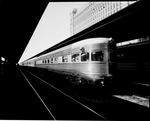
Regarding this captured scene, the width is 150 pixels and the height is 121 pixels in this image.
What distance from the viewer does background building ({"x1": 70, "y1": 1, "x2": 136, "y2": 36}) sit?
8586cm

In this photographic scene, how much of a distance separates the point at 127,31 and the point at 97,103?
752 centimetres

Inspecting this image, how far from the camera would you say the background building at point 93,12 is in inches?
3380

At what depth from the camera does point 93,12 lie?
95.1 metres

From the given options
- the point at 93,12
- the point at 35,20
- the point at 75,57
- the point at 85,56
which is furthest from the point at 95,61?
the point at 93,12

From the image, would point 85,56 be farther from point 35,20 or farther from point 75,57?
point 35,20

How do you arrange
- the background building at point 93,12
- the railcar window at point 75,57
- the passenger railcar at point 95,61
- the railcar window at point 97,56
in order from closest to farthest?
the passenger railcar at point 95,61
the railcar window at point 97,56
the railcar window at point 75,57
the background building at point 93,12

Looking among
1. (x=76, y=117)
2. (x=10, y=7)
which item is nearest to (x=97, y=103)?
(x=76, y=117)

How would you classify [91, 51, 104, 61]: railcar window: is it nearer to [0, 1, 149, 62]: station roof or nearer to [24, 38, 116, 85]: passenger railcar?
[24, 38, 116, 85]: passenger railcar

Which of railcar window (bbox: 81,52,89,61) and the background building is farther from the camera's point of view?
the background building

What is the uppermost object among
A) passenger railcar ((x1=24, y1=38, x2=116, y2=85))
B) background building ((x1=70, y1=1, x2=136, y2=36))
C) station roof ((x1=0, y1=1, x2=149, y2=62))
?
background building ((x1=70, y1=1, x2=136, y2=36))

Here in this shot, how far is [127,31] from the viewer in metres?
11.6

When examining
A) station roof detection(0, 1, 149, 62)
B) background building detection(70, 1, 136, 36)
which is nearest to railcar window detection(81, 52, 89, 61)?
station roof detection(0, 1, 149, 62)

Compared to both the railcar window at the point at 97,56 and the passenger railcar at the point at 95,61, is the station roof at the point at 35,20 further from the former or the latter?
the railcar window at the point at 97,56

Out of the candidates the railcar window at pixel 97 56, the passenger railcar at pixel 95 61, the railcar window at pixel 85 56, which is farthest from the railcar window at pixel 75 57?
the railcar window at pixel 97 56
